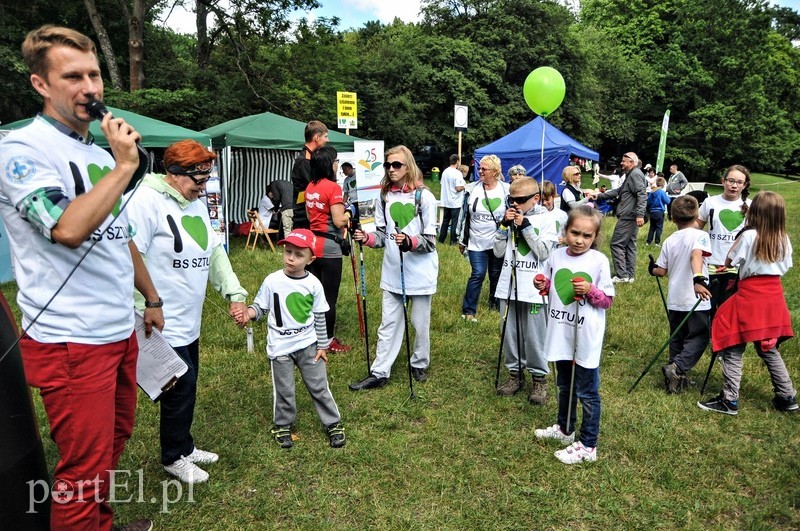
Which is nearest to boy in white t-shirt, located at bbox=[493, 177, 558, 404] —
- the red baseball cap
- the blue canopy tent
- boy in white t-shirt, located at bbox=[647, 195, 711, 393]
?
boy in white t-shirt, located at bbox=[647, 195, 711, 393]

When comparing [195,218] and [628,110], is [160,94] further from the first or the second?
[628,110]

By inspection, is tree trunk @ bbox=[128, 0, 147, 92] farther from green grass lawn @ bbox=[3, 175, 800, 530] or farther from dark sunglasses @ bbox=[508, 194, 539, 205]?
dark sunglasses @ bbox=[508, 194, 539, 205]

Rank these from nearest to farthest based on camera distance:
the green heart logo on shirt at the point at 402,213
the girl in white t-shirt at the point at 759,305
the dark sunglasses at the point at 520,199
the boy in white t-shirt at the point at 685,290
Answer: the girl in white t-shirt at the point at 759,305 < the dark sunglasses at the point at 520,199 < the green heart logo on shirt at the point at 402,213 < the boy in white t-shirt at the point at 685,290

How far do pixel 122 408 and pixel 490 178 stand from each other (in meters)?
4.48

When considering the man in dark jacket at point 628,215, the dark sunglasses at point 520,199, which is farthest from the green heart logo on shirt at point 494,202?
the man in dark jacket at point 628,215

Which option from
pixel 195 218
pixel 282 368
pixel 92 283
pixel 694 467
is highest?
pixel 195 218

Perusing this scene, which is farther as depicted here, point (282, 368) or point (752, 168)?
point (752, 168)

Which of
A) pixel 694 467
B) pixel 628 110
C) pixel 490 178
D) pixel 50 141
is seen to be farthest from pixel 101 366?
pixel 628 110

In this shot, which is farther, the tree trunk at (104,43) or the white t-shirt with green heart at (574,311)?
the tree trunk at (104,43)

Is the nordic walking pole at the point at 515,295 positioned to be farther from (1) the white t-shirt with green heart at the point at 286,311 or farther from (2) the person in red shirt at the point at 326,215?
(1) the white t-shirt with green heart at the point at 286,311

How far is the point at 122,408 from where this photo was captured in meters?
2.37

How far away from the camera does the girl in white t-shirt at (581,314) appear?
3412 mm

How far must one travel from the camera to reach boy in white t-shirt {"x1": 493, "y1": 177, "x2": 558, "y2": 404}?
4180mm

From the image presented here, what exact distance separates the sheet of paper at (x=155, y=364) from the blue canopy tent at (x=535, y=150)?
44.8 feet
